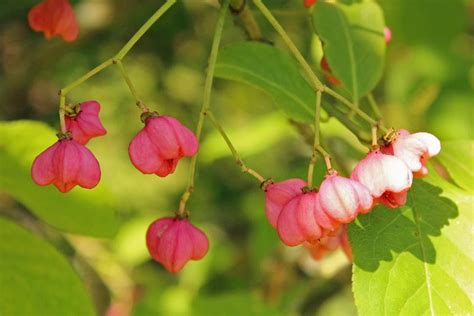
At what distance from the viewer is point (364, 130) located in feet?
5.80

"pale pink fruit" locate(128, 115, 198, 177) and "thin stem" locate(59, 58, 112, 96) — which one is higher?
"thin stem" locate(59, 58, 112, 96)

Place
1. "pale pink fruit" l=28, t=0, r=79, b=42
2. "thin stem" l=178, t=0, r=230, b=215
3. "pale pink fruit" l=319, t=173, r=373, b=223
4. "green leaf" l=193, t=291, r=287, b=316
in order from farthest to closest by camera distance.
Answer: "green leaf" l=193, t=291, r=287, b=316, "pale pink fruit" l=28, t=0, r=79, b=42, "thin stem" l=178, t=0, r=230, b=215, "pale pink fruit" l=319, t=173, r=373, b=223

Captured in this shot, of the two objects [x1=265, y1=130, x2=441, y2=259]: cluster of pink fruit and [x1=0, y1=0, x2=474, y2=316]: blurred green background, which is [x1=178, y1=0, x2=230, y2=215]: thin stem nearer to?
[x1=265, y1=130, x2=441, y2=259]: cluster of pink fruit

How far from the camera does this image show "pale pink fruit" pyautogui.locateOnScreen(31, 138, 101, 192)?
5.06ft

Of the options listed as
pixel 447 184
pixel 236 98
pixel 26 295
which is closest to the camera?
pixel 447 184

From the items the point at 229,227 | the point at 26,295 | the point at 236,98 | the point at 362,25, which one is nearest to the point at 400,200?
the point at 362,25

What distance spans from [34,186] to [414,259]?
93cm

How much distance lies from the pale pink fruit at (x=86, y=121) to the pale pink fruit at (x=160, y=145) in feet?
0.26

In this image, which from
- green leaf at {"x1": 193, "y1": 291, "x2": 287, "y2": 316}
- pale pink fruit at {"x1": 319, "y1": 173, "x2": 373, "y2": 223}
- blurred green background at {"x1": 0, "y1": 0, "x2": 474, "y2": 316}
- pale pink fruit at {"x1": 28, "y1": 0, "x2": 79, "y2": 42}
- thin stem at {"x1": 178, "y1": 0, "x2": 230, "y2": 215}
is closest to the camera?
pale pink fruit at {"x1": 319, "y1": 173, "x2": 373, "y2": 223}

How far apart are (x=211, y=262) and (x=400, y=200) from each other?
5.75ft

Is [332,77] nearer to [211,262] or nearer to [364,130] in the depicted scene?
[364,130]

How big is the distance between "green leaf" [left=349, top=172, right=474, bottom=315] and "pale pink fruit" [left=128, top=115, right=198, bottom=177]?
1.05 feet

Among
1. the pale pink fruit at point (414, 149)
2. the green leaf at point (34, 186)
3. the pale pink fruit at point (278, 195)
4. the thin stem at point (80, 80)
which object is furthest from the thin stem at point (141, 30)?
the green leaf at point (34, 186)

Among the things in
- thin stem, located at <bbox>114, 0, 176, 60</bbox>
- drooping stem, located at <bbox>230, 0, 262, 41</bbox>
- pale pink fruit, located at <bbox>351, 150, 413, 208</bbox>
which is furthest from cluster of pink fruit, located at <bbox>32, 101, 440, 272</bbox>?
drooping stem, located at <bbox>230, 0, 262, 41</bbox>
